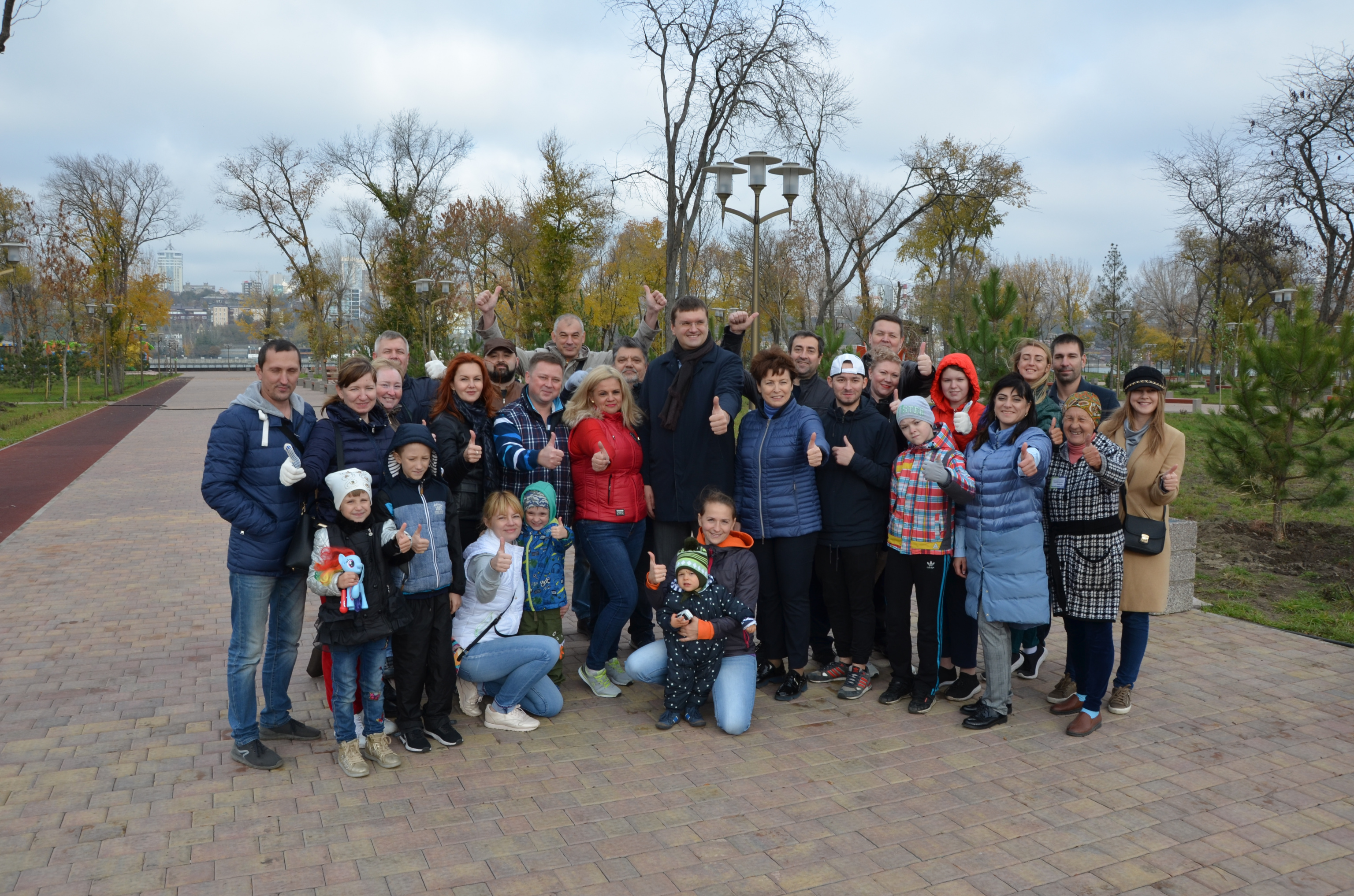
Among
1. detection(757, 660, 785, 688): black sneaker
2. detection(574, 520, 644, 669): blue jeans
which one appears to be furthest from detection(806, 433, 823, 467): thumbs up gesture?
detection(757, 660, 785, 688): black sneaker

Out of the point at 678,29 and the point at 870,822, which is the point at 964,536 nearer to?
the point at 870,822

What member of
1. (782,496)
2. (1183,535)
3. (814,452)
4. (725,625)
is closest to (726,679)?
(725,625)

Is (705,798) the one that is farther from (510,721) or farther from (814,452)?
(814,452)

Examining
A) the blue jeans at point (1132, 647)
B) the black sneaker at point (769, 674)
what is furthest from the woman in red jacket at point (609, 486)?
the blue jeans at point (1132, 647)

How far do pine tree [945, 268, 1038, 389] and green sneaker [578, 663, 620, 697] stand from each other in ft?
21.5

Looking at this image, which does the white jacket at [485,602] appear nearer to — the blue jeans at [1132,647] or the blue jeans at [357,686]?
the blue jeans at [357,686]

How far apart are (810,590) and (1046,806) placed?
74.2 inches

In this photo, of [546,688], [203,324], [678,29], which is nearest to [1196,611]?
[546,688]

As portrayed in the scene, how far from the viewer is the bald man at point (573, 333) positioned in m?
5.76

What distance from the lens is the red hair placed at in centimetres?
476

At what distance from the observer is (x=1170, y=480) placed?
4.45m

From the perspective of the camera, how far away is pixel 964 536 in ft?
15.4

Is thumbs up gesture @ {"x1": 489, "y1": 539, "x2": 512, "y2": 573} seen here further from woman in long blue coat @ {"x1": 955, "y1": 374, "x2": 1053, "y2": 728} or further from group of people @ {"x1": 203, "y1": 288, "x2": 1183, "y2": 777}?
woman in long blue coat @ {"x1": 955, "y1": 374, "x2": 1053, "y2": 728}

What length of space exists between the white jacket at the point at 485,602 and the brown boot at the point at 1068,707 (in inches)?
116
